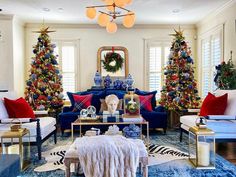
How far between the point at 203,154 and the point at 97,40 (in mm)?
5210

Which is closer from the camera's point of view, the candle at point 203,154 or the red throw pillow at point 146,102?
the candle at point 203,154

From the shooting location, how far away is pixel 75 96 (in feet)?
21.2

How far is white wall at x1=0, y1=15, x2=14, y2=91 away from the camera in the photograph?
22.6 feet

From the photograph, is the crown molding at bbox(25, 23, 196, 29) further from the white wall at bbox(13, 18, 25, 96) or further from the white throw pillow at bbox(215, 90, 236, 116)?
the white throw pillow at bbox(215, 90, 236, 116)

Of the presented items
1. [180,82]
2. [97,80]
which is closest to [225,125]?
[180,82]

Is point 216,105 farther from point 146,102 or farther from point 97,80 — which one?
point 97,80

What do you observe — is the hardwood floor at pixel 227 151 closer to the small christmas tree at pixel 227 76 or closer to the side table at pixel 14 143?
the small christmas tree at pixel 227 76

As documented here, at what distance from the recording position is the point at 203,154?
373 cm

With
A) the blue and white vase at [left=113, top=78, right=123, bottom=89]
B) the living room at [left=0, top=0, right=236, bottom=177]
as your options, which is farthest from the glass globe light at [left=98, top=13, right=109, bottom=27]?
the blue and white vase at [left=113, top=78, right=123, bottom=89]

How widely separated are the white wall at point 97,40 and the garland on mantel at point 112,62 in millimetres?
306

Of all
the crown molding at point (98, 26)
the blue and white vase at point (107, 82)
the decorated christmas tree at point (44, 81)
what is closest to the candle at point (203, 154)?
the blue and white vase at point (107, 82)

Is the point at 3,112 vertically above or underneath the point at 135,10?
underneath

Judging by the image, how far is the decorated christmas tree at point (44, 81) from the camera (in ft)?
22.5

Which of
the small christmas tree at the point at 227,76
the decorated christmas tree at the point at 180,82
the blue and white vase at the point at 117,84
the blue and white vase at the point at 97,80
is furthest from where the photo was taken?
the blue and white vase at the point at 97,80
